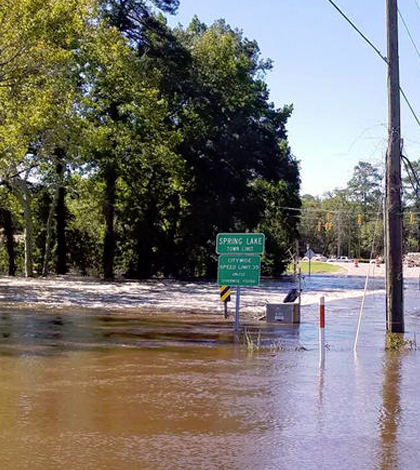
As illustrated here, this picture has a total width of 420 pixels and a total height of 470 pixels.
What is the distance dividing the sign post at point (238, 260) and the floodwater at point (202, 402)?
2051 millimetres

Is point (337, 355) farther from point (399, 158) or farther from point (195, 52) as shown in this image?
point (195, 52)

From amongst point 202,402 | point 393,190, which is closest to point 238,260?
point 393,190

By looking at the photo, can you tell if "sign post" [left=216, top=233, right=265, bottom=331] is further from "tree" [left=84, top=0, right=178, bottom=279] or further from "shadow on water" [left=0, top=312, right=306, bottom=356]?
"tree" [left=84, top=0, right=178, bottom=279]

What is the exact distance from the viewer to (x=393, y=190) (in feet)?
49.4

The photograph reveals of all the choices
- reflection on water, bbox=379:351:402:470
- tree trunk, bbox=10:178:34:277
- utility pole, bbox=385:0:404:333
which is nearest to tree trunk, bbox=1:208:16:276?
tree trunk, bbox=10:178:34:277

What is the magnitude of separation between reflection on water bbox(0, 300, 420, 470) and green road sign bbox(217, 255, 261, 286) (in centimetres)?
227

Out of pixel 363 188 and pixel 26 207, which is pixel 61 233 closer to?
pixel 26 207

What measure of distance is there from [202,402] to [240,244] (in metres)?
8.95

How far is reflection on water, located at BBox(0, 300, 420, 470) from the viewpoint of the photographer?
5965 millimetres

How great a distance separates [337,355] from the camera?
490 inches

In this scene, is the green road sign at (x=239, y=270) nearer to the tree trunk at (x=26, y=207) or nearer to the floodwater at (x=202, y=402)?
the floodwater at (x=202, y=402)

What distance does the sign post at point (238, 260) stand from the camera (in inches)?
662

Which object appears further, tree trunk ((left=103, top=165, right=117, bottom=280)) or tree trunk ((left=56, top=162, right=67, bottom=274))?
tree trunk ((left=56, top=162, right=67, bottom=274))

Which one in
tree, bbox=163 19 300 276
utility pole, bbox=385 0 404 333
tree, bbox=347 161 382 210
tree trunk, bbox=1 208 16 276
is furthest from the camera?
tree, bbox=347 161 382 210
